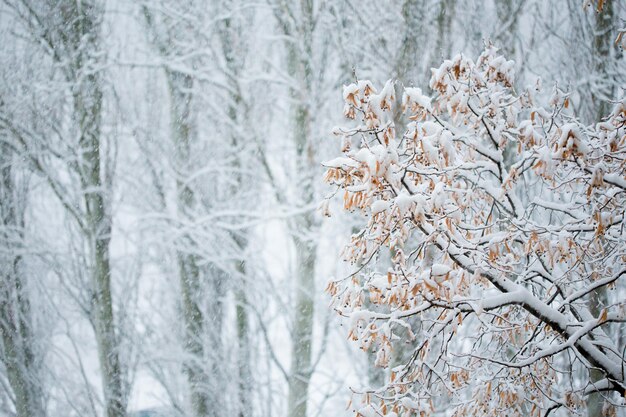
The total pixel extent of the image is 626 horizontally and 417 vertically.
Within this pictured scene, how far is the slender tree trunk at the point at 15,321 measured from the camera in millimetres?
8172

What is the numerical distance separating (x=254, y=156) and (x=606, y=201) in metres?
5.31

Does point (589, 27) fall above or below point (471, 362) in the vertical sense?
above

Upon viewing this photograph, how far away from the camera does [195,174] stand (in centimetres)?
697

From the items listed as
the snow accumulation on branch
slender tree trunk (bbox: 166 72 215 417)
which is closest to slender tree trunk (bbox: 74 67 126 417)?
slender tree trunk (bbox: 166 72 215 417)

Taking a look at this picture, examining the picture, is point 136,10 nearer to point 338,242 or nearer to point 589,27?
point 338,242

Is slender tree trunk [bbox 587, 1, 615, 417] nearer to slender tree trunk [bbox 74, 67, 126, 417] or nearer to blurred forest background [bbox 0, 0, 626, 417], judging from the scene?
blurred forest background [bbox 0, 0, 626, 417]

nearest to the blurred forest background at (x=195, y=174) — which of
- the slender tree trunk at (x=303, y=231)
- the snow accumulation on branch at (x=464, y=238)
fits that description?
the slender tree trunk at (x=303, y=231)

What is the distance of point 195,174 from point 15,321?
13.8 feet

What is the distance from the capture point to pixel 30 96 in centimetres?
773

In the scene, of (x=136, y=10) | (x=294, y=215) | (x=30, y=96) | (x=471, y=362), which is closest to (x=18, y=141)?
(x=30, y=96)

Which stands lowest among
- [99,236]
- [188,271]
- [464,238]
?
[464,238]

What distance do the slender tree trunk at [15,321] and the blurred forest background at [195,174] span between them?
0.03m

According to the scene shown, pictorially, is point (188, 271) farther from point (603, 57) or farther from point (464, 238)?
point (603, 57)

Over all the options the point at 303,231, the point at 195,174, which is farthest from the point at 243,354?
the point at 195,174
